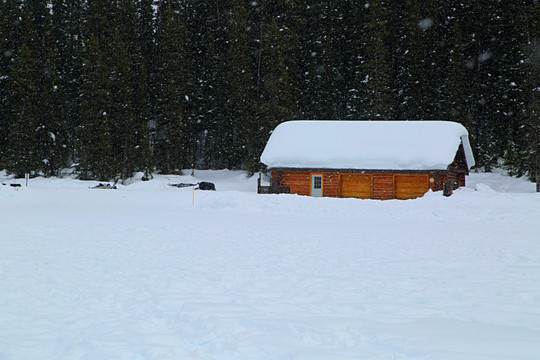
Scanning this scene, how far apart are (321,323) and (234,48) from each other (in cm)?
4484

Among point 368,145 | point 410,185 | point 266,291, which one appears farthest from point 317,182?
point 266,291

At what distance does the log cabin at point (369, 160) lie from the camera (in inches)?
1056

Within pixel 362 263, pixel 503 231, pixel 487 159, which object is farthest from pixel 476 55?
pixel 362 263

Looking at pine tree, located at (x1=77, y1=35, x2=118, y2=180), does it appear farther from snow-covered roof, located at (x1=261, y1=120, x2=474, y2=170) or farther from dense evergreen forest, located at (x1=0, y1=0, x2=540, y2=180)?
snow-covered roof, located at (x1=261, y1=120, x2=474, y2=170)

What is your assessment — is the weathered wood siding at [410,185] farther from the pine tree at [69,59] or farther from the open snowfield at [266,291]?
the pine tree at [69,59]

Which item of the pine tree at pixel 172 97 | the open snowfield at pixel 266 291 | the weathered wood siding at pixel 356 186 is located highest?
the pine tree at pixel 172 97

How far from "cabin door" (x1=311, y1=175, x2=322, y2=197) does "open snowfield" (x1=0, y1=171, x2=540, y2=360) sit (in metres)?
13.4

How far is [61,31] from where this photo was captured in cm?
5309

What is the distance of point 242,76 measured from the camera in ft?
152

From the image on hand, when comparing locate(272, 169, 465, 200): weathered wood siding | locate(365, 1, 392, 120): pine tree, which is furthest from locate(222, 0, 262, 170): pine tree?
locate(272, 169, 465, 200): weathered wood siding

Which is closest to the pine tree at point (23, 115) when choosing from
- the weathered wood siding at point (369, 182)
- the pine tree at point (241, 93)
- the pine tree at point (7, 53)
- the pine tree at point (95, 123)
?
the pine tree at point (7, 53)

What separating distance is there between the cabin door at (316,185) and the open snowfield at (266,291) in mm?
13396

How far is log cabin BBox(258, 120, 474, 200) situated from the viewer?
88.0ft

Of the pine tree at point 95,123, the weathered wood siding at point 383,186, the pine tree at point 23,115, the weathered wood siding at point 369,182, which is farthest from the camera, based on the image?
the pine tree at point 23,115
